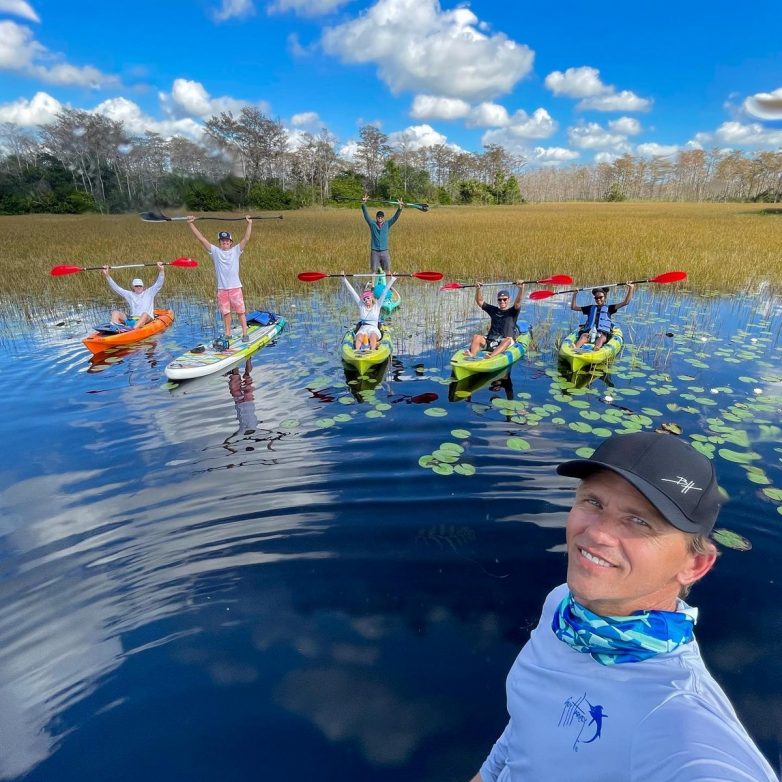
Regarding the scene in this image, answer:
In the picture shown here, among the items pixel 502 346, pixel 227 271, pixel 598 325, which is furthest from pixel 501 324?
pixel 227 271

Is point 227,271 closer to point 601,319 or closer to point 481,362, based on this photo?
point 481,362

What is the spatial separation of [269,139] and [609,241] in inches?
1924

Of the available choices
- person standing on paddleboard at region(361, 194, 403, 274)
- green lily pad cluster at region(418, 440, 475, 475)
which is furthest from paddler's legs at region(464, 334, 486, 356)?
person standing on paddleboard at region(361, 194, 403, 274)

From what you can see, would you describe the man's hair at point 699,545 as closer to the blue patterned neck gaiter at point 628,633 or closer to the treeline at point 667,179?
the blue patterned neck gaiter at point 628,633

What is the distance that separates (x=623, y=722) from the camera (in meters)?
1.18

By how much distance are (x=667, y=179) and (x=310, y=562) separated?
151 m

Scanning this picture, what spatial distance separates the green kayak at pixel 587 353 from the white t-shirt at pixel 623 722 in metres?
6.67

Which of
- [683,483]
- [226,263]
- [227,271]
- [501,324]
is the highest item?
[226,263]

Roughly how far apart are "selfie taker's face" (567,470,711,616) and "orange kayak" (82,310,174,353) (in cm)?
958

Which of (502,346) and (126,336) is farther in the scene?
(126,336)

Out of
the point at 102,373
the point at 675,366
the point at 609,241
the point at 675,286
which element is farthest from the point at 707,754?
the point at 609,241

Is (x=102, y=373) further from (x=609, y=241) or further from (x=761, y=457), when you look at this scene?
(x=609, y=241)

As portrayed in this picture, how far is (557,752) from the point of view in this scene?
51.4 inches

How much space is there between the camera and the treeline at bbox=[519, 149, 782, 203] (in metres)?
85.5
